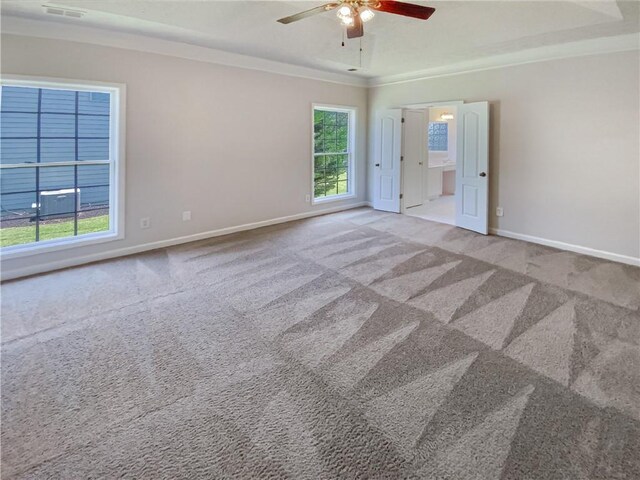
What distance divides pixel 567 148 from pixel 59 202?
638 cm

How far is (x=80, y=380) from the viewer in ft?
7.16

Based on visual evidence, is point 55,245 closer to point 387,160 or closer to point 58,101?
point 58,101

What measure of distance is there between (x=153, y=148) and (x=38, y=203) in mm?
1421

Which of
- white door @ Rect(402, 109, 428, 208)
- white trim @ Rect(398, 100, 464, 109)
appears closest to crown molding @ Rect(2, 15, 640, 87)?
white trim @ Rect(398, 100, 464, 109)

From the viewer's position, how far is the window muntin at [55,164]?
382cm

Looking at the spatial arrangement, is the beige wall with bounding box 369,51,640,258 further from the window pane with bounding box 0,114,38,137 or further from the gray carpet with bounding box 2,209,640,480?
the window pane with bounding box 0,114,38,137

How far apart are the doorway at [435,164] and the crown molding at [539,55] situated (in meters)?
0.51

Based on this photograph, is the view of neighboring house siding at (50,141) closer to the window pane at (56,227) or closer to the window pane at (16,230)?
the window pane at (16,230)

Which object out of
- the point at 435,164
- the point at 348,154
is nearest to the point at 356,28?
the point at 348,154

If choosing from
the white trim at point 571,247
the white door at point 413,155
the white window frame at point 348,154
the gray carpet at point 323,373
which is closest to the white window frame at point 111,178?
the gray carpet at point 323,373

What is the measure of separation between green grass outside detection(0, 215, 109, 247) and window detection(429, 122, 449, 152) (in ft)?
28.6

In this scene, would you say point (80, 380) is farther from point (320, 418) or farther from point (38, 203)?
point (38, 203)

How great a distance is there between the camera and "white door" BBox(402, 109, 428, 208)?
7.01 m

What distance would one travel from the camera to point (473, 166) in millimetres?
5570
